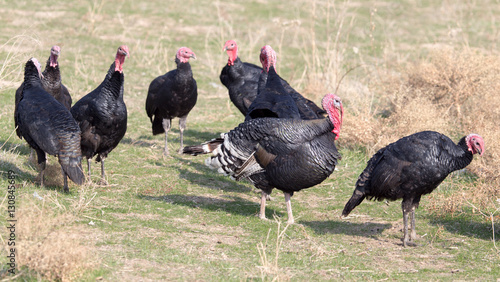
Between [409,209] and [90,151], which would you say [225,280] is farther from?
[90,151]

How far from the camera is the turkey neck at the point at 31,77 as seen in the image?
7.61 metres

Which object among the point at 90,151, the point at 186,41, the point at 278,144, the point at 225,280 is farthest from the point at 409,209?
the point at 186,41

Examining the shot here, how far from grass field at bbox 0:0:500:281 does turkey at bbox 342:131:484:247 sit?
500 millimetres

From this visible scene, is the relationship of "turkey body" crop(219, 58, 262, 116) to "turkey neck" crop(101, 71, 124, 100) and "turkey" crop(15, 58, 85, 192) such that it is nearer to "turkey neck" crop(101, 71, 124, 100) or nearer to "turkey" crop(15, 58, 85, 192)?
"turkey neck" crop(101, 71, 124, 100)

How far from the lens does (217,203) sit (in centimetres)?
778

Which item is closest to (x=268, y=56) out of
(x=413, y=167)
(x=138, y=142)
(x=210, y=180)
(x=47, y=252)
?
(x=210, y=180)

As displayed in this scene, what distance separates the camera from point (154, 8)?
1784cm

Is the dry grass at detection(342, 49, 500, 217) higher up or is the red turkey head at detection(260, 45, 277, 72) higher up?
the red turkey head at detection(260, 45, 277, 72)

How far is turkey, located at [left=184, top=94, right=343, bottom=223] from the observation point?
668cm

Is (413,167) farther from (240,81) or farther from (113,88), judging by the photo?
(240,81)

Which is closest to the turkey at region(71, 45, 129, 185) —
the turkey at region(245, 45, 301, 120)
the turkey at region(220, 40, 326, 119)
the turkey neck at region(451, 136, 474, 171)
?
the turkey at region(245, 45, 301, 120)

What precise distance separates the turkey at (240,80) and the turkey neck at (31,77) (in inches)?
132

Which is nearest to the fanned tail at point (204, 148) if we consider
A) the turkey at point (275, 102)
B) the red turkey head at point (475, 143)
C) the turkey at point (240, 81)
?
the turkey at point (275, 102)

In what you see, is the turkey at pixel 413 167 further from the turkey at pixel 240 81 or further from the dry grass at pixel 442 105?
the turkey at pixel 240 81
